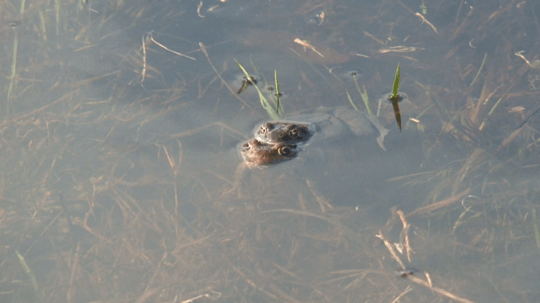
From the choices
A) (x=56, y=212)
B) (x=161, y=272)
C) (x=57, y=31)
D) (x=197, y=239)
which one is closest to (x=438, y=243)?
(x=197, y=239)

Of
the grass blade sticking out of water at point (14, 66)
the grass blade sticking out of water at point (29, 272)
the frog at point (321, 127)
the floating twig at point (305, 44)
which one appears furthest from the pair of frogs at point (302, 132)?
the grass blade sticking out of water at point (14, 66)

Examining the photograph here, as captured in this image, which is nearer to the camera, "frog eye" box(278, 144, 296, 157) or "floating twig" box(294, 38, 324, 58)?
"frog eye" box(278, 144, 296, 157)

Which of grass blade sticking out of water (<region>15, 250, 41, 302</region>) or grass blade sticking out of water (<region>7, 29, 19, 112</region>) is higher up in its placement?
grass blade sticking out of water (<region>7, 29, 19, 112</region>)

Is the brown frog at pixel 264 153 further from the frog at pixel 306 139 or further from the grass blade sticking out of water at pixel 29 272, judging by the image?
the grass blade sticking out of water at pixel 29 272

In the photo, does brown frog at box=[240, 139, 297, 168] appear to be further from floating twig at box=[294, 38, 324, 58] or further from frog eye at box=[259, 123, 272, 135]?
floating twig at box=[294, 38, 324, 58]

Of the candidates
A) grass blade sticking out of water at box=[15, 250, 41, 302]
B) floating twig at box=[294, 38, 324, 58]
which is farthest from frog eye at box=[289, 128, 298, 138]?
grass blade sticking out of water at box=[15, 250, 41, 302]

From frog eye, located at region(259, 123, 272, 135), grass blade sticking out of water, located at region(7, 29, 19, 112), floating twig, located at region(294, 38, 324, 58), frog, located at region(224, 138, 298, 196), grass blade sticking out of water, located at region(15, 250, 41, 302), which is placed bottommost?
grass blade sticking out of water, located at region(15, 250, 41, 302)

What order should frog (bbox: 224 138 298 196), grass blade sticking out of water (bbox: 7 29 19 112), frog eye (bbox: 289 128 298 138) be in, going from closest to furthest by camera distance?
frog (bbox: 224 138 298 196) < frog eye (bbox: 289 128 298 138) < grass blade sticking out of water (bbox: 7 29 19 112)

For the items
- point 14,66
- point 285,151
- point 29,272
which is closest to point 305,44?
point 285,151
